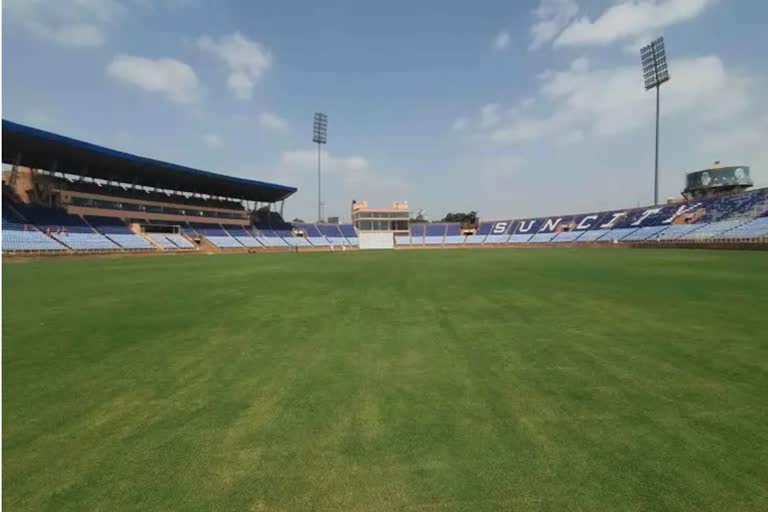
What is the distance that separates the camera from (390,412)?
4621 millimetres

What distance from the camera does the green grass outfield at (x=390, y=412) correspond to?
11.2ft

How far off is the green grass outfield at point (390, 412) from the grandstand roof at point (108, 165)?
39.3m

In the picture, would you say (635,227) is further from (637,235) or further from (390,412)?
(390,412)

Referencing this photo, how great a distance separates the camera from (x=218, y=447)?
158 inches

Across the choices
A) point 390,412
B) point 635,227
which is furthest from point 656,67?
point 390,412

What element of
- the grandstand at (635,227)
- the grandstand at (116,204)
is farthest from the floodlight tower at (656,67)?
the grandstand at (116,204)

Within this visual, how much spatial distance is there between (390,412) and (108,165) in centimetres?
5496

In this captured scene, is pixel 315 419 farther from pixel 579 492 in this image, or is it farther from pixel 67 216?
pixel 67 216

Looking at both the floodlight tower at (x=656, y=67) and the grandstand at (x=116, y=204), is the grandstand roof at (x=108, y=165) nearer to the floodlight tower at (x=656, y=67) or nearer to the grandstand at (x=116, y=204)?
the grandstand at (x=116, y=204)

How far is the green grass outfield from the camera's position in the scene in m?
3.43

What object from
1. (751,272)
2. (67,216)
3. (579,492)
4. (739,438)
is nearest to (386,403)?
(579,492)

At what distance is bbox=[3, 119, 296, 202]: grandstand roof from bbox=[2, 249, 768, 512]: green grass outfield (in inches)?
1547

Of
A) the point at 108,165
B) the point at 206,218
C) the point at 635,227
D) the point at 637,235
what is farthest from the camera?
the point at 206,218

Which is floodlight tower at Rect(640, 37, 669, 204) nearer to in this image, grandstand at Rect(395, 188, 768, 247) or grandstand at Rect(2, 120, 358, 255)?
grandstand at Rect(395, 188, 768, 247)
